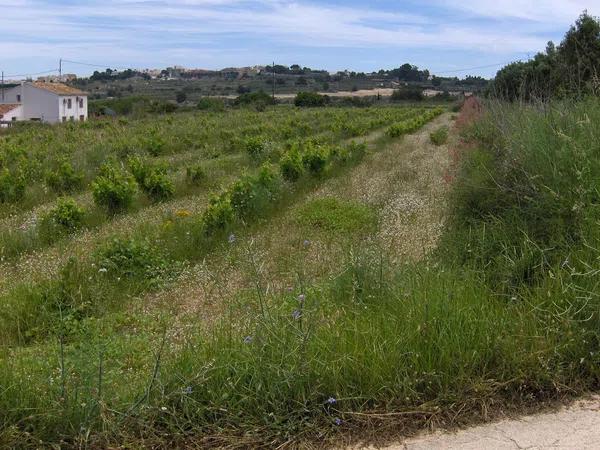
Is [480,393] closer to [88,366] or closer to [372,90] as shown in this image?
[88,366]

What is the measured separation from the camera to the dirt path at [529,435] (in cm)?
307

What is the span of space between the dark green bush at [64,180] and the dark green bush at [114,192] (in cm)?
329

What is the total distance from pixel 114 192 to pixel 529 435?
9.47 metres

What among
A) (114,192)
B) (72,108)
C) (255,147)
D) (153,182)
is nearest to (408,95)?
(72,108)

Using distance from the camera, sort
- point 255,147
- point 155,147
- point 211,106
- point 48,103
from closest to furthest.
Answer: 1. point 255,147
2. point 155,147
3. point 211,106
4. point 48,103

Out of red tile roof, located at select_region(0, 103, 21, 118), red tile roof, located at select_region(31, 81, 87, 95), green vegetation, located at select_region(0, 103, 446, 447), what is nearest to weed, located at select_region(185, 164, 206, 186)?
green vegetation, located at select_region(0, 103, 446, 447)

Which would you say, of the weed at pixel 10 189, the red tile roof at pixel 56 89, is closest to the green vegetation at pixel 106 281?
the weed at pixel 10 189

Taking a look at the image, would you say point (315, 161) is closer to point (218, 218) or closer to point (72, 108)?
point (218, 218)

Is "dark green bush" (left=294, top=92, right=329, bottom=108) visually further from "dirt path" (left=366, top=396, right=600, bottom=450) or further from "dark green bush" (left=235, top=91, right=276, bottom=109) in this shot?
"dirt path" (left=366, top=396, right=600, bottom=450)

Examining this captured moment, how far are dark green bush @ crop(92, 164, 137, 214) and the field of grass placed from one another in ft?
6.19

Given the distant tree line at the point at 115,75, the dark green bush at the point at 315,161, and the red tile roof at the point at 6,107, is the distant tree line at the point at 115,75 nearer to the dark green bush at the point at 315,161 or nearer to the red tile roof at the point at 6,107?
the red tile roof at the point at 6,107

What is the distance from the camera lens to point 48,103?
3071 inches

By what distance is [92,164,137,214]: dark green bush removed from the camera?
37.1 feet

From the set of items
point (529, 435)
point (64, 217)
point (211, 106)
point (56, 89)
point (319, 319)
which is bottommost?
point (64, 217)
